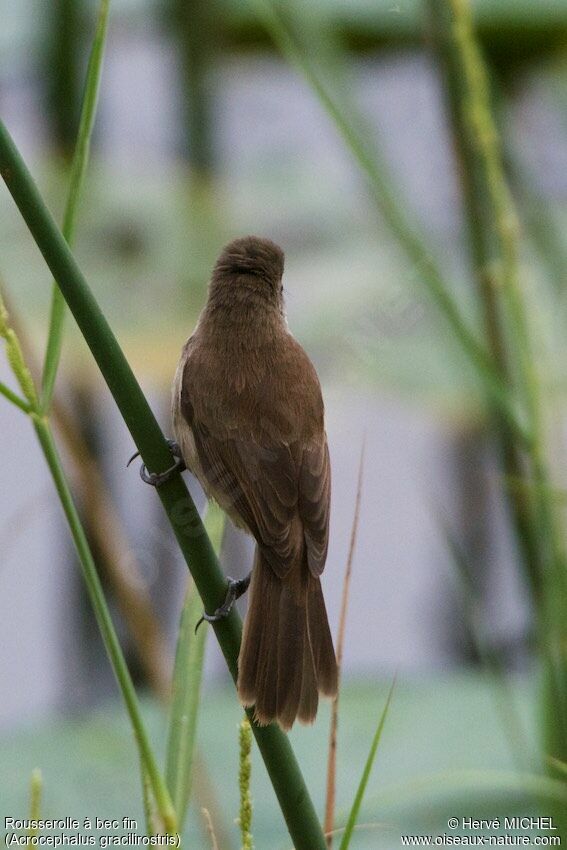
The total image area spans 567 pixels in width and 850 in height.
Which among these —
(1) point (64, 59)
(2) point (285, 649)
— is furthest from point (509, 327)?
(1) point (64, 59)

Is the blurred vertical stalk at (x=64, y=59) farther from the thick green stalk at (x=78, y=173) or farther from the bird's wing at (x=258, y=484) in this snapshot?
the thick green stalk at (x=78, y=173)

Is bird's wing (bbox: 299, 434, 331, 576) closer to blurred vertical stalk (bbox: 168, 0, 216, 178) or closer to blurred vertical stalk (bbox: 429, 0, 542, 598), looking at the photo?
blurred vertical stalk (bbox: 429, 0, 542, 598)

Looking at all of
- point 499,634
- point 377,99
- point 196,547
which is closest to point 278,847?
point 196,547

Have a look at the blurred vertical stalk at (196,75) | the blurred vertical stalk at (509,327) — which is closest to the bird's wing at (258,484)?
the blurred vertical stalk at (509,327)

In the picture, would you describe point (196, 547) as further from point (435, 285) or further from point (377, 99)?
point (377, 99)

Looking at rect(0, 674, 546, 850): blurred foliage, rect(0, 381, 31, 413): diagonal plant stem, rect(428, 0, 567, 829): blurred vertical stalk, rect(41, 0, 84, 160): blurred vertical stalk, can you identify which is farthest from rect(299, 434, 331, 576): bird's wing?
rect(41, 0, 84, 160): blurred vertical stalk

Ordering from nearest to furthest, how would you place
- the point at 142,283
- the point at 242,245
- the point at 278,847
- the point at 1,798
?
1. the point at 242,245
2. the point at 278,847
3. the point at 1,798
4. the point at 142,283

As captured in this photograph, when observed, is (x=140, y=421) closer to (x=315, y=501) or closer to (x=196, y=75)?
(x=315, y=501)
